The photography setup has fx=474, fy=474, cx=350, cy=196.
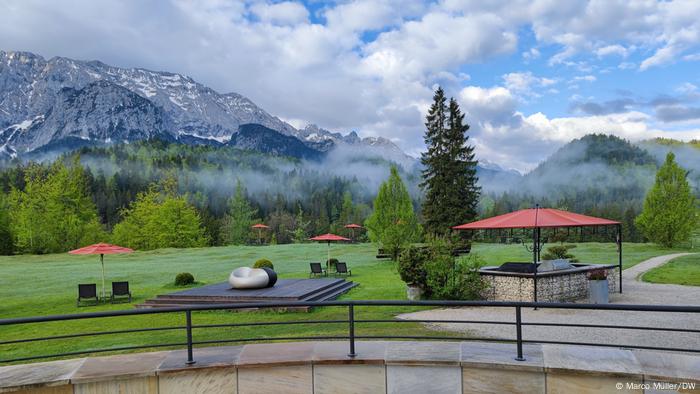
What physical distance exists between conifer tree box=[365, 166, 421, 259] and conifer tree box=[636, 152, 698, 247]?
61.3 feet

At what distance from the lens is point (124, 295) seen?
65.5ft

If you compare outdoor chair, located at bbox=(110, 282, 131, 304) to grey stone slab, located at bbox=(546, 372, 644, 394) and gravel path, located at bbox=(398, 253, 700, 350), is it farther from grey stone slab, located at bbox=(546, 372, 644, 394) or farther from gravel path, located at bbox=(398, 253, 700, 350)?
grey stone slab, located at bbox=(546, 372, 644, 394)

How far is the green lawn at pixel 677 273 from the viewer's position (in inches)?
Answer: 789

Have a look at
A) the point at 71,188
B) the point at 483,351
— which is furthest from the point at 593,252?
the point at 71,188

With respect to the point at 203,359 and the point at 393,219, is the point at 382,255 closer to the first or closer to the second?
the point at 393,219

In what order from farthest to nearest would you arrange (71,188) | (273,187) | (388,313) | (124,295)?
(273,187) < (71,188) < (124,295) < (388,313)

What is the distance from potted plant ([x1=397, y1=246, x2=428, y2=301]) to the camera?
1588 cm

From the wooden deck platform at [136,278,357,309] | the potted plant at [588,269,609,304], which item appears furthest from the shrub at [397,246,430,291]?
the potted plant at [588,269,609,304]

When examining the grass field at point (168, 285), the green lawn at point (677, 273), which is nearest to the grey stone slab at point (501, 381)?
the grass field at point (168, 285)

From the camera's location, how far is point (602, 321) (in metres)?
12.2

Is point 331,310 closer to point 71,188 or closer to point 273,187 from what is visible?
Answer: point 71,188

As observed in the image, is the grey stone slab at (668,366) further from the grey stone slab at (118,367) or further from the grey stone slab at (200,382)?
the grey stone slab at (118,367)

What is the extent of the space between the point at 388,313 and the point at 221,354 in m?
8.50

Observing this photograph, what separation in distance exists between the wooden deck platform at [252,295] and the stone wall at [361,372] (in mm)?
9284
